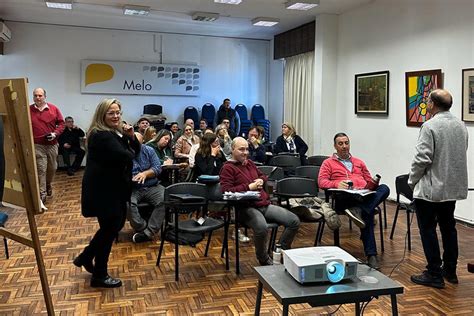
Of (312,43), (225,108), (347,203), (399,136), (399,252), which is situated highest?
(312,43)

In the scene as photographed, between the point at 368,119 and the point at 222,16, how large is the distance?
3.64 meters

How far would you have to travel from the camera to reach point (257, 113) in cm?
1191

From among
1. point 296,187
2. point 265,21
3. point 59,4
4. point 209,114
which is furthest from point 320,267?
point 209,114

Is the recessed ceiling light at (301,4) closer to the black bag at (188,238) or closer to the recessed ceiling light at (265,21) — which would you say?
the recessed ceiling light at (265,21)

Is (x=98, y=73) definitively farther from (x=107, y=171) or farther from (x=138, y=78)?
(x=107, y=171)

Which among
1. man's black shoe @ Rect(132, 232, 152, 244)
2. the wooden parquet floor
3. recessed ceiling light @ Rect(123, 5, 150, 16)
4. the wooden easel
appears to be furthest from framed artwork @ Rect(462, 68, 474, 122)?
recessed ceiling light @ Rect(123, 5, 150, 16)

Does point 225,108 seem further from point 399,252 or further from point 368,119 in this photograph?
point 399,252

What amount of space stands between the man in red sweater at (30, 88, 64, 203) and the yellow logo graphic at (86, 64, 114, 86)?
4337mm

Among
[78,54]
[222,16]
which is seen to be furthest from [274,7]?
[78,54]

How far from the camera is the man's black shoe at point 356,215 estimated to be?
405 cm

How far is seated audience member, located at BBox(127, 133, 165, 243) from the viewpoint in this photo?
4.82 meters

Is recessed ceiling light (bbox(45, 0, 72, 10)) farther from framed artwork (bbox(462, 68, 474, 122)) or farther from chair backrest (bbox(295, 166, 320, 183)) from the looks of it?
framed artwork (bbox(462, 68, 474, 122))

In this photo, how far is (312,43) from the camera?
9.49 m

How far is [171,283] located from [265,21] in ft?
22.9
